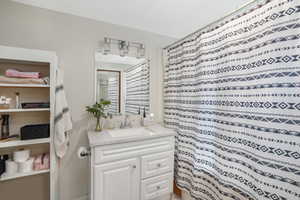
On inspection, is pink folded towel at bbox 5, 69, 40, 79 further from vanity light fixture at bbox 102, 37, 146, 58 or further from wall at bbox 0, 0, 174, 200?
vanity light fixture at bbox 102, 37, 146, 58

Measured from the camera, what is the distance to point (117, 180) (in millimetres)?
1360

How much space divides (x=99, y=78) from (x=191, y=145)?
1.44 meters

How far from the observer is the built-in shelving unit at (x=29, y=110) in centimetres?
119

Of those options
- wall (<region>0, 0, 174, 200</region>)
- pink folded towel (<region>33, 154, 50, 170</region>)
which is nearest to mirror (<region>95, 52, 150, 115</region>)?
wall (<region>0, 0, 174, 200</region>)

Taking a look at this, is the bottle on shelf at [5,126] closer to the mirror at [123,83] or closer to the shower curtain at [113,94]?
the mirror at [123,83]

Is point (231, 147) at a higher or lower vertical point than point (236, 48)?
lower

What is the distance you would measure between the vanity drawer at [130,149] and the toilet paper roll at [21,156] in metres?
0.67

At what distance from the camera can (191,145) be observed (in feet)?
5.39

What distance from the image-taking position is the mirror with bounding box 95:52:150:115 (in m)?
1.79

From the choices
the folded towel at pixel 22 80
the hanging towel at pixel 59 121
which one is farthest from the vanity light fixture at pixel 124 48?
the folded towel at pixel 22 80

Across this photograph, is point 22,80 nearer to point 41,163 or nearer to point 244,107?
point 41,163

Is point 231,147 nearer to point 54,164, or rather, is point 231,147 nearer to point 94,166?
point 94,166

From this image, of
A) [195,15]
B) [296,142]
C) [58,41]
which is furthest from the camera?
[195,15]

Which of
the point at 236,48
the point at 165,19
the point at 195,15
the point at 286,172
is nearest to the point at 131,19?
the point at 165,19
